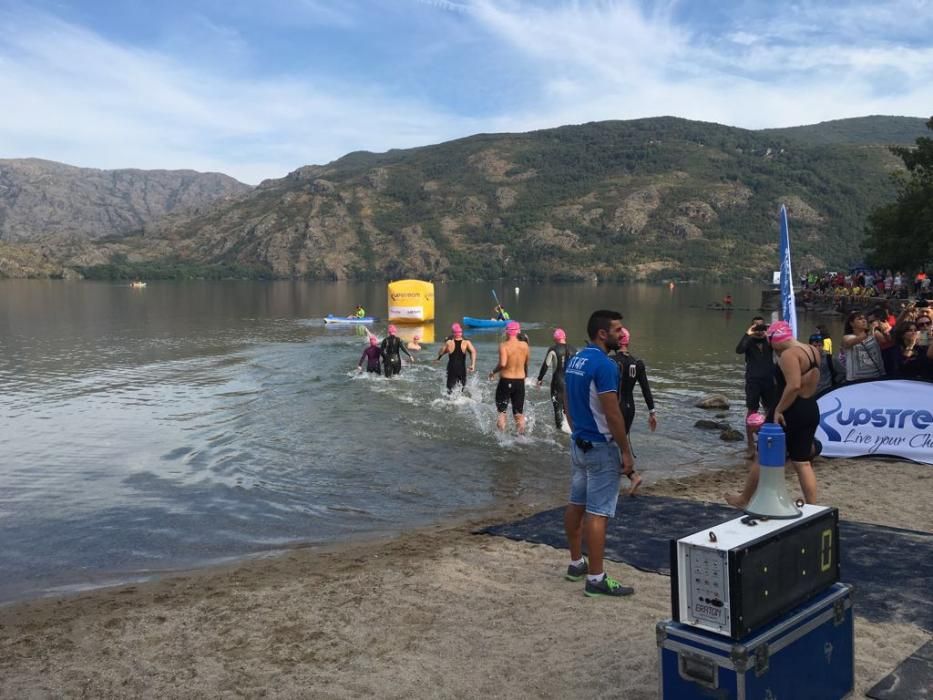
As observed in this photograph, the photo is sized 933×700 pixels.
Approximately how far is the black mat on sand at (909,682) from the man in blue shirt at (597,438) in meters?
1.95

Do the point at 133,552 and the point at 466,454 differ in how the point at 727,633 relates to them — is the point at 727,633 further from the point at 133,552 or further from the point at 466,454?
the point at 466,454

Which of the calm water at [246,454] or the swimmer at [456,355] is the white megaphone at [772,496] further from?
the swimmer at [456,355]

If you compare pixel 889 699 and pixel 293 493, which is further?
pixel 293 493

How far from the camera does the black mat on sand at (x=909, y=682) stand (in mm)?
4163

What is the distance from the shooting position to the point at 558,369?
42.4 ft

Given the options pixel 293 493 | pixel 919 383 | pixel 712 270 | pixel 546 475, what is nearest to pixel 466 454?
pixel 546 475

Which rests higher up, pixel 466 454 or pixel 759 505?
pixel 759 505

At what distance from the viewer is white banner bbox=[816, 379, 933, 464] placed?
10258 millimetres

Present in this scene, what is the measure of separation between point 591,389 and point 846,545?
3063mm

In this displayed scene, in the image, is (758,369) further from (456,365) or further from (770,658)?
(770,658)

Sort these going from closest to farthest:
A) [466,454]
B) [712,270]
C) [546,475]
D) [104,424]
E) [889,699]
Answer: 1. [889,699]
2. [546,475]
3. [466,454]
4. [104,424]
5. [712,270]

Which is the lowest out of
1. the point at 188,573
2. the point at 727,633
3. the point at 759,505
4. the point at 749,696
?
the point at 188,573

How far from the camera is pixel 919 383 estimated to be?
10.2m

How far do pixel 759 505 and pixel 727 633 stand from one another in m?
0.70
